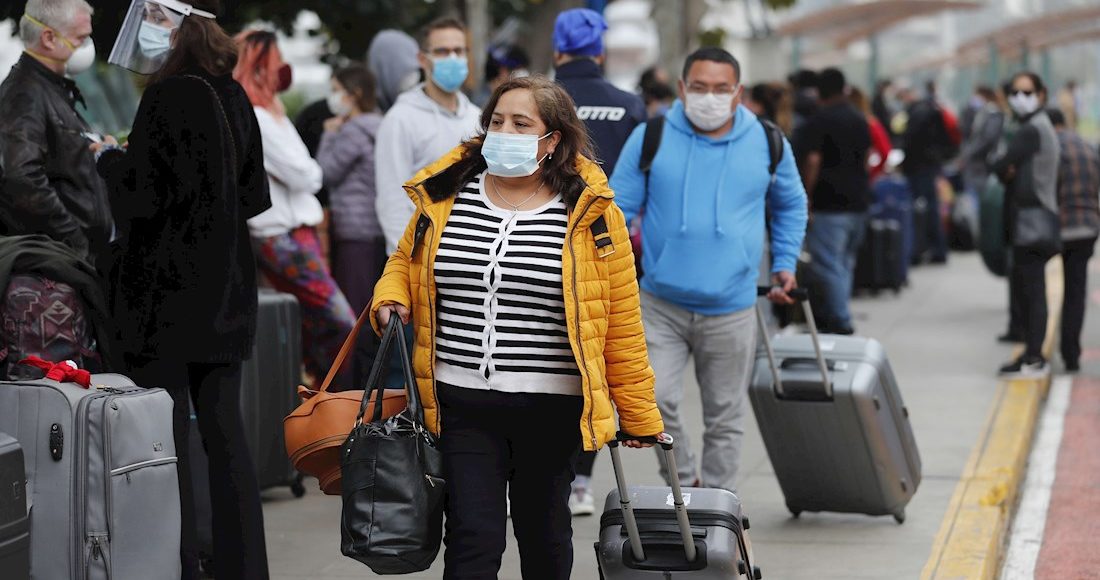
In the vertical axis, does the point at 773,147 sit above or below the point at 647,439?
above

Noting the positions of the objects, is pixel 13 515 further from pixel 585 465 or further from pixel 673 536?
pixel 585 465

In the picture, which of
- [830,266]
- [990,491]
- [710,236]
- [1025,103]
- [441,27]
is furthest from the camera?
[830,266]

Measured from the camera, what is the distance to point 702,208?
6266 millimetres

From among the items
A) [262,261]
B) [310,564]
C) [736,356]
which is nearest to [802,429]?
[736,356]

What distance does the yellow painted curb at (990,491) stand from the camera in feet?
20.7

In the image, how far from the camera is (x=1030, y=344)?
11086 mm

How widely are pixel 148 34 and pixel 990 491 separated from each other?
4242mm

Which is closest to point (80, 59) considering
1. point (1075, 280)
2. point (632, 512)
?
point (632, 512)

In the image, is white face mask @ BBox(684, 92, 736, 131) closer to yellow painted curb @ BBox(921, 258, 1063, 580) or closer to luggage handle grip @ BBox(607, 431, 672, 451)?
yellow painted curb @ BBox(921, 258, 1063, 580)

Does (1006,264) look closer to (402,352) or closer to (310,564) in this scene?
(310,564)

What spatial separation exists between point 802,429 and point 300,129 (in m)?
3.79

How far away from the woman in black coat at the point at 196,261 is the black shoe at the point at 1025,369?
702cm

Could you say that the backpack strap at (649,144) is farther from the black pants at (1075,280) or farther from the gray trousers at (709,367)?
the black pants at (1075,280)

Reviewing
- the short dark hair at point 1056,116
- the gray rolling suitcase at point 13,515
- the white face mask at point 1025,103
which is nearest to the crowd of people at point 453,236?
the gray rolling suitcase at point 13,515
